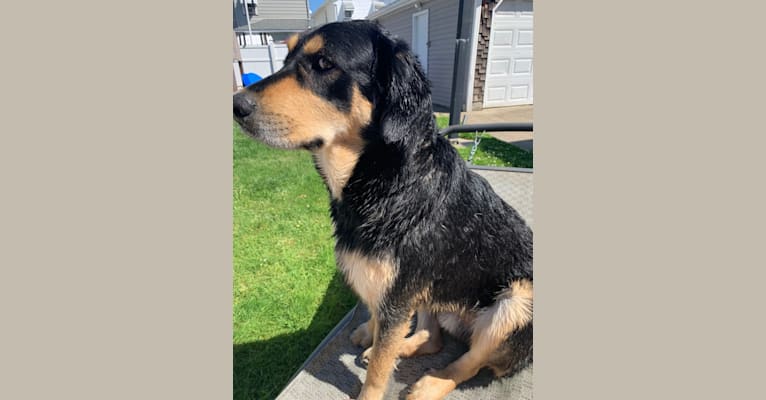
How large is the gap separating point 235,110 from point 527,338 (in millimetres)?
1877

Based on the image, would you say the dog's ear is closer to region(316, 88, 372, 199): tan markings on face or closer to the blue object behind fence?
region(316, 88, 372, 199): tan markings on face

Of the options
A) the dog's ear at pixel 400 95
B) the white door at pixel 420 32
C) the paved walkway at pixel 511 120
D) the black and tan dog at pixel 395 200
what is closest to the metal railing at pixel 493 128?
the paved walkway at pixel 511 120

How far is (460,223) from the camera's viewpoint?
178 cm

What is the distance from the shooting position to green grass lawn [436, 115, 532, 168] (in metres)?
3.28

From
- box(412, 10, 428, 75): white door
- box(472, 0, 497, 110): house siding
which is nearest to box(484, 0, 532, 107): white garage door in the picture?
box(472, 0, 497, 110): house siding

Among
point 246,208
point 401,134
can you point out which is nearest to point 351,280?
point 401,134

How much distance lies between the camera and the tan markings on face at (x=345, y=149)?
1.61 metres

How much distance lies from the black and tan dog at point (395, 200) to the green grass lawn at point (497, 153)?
147 cm

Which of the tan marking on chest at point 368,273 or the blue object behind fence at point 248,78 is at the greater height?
the blue object behind fence at point 248,78

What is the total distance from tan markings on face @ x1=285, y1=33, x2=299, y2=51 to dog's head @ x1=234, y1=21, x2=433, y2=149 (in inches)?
3.8

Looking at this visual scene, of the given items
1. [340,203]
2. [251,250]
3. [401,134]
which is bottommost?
[251,250]

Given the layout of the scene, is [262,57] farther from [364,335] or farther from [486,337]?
[486,337]

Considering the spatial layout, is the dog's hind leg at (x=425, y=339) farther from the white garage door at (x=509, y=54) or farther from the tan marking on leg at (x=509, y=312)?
the white garage door at (x=509, y=54)

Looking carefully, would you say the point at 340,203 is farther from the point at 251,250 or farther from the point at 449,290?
the point at 251,250
